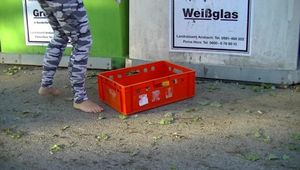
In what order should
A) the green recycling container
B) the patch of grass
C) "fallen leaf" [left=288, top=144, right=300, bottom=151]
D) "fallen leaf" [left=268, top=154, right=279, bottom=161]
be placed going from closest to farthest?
"fallen leaf" [left=268, top=154, right=279, bottom=161]
"fallen leaf" [left=288, top=144, right=300, bottom=151]
the patch of grass
the green recycling container

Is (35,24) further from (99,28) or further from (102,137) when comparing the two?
(102,137)

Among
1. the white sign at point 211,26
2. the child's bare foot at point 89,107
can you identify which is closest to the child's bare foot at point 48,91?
the child's bare foot at point 89,107

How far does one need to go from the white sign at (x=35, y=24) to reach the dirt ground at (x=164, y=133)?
0.86m

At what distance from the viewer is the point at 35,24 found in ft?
18.3

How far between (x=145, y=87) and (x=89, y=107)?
0.54 metres

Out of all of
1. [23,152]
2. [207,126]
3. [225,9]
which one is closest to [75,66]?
[23,152]

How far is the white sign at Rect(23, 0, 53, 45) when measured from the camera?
5.49 meters

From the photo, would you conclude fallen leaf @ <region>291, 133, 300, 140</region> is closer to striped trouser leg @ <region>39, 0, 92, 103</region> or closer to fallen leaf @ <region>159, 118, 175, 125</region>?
fallen leaf @ <region>159, 118, 175, 125</region>

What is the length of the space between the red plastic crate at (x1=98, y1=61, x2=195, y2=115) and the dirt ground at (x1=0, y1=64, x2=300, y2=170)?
77 millimetres

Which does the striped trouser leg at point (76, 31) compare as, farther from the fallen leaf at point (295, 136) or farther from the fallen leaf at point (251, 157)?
the fallen leaf at point (295, 136)

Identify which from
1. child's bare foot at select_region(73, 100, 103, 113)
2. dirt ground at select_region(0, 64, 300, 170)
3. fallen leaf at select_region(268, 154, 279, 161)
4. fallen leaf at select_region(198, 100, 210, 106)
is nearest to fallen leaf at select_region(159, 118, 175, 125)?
dirt ground at select_region(0, 64, 300, 170)

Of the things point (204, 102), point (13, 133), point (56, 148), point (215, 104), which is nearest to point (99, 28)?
point (204, 102)

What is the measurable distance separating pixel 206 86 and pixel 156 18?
873 mm

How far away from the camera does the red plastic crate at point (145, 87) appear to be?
165 inches
